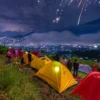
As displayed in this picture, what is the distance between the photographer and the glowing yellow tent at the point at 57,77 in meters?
16.1

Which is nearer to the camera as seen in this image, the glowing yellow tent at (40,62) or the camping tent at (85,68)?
the glowing yellow tent at (40,62)

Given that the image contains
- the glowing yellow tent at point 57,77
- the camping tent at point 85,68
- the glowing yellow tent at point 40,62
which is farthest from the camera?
the camping tent at point 85,68

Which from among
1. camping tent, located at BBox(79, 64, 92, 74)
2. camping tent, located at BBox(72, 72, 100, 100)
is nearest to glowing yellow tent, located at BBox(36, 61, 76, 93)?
camping tent, located at BBox(79, 64, 92, 74)

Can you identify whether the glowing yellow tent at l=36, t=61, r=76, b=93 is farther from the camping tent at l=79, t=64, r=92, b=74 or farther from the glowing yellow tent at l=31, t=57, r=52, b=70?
the camping tent at l=79, t=64, r=92, b=74

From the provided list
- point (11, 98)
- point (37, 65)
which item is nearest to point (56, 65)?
point (37, 65)

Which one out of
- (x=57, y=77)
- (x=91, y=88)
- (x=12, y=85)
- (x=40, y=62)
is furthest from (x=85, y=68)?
(x=91, y=88)

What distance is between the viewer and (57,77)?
54.1ft

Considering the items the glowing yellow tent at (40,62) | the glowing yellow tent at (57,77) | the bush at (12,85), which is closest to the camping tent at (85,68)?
the glowing yellow tent at (40,62)

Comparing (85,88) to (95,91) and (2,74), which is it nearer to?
(95,91)

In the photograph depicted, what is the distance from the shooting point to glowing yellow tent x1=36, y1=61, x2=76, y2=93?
1612 cm

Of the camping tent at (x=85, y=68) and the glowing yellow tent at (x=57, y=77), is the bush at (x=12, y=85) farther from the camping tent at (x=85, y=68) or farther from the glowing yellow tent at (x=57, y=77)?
the camping tent at (x=85, y=68)

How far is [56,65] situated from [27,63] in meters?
8.28

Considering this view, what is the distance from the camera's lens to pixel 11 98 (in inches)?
373

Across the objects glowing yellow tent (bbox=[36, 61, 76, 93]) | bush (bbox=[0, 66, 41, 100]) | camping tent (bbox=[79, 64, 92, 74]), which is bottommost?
camping tent (bbox=[79, 64, 92, 74])
